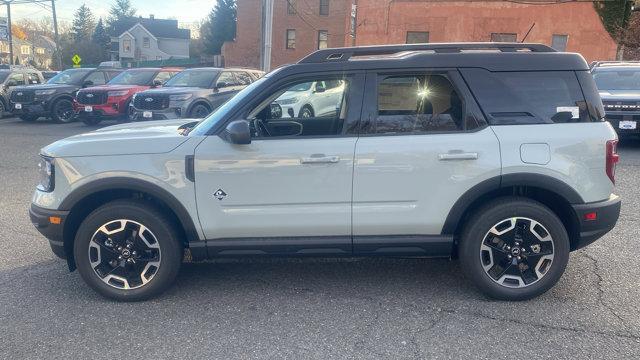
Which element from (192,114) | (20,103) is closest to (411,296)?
(192,114)

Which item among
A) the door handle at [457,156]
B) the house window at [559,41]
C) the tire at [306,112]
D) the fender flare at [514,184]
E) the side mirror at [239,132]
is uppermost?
the house window at [559,41]

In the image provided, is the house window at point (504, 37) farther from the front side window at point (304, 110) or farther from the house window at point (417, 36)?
the front side window at point (304, 110)

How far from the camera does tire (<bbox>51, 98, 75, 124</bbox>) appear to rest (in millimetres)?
16328

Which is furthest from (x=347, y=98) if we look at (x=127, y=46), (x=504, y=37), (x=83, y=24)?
(x=83, y=24)

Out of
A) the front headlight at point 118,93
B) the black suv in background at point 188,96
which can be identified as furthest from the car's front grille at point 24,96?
the black suv in background at point 188,96

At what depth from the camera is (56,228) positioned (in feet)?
12.9

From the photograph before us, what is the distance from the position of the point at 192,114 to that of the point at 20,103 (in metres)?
7.45

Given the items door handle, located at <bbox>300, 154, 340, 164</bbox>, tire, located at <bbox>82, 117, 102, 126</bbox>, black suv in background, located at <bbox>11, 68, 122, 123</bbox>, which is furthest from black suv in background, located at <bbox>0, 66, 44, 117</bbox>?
door handle, located at <bbox>300, 154, 340, 164</bbox>

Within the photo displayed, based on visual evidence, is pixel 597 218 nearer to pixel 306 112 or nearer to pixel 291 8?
pixel 306 112

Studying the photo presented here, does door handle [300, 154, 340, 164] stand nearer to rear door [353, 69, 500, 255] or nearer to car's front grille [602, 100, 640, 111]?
rear door [353, 69, 500, 255]

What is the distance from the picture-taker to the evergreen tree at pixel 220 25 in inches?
2446

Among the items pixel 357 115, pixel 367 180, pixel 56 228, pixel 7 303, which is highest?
pixel 357 115

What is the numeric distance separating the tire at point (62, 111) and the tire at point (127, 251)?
1423cm

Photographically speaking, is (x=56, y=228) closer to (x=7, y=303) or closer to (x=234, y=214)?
(x=7, y=303)
